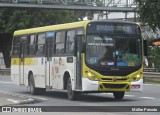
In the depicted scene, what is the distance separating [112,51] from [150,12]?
12.3 feet

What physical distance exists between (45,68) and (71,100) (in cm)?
316

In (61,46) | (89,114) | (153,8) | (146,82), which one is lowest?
(146,82)

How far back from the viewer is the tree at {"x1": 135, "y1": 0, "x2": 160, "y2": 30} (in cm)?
2264

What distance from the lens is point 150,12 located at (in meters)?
23.0

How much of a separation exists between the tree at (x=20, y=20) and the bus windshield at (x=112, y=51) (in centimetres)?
4190

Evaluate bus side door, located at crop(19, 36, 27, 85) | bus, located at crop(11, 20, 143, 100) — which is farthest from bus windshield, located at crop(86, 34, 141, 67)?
bus side door, located at crop(19, 36, 27, 85)

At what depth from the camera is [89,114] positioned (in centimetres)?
1541

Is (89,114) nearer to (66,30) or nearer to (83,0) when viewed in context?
(66,30)

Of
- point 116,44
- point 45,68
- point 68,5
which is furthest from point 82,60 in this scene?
point 68,5

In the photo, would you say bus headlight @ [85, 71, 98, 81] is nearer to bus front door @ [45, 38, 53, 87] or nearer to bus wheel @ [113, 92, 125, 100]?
bus wheel @ [113, 92, 125, 100]

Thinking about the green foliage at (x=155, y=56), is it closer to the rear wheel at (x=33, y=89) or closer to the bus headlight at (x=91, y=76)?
the rear wheel at (x=33, y=89)

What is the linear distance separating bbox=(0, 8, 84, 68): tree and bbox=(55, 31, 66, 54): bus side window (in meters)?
39.6

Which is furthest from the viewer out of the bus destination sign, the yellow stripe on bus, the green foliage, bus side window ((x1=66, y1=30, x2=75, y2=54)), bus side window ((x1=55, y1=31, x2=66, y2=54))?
the green foliage

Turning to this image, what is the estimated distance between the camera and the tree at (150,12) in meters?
22.6
